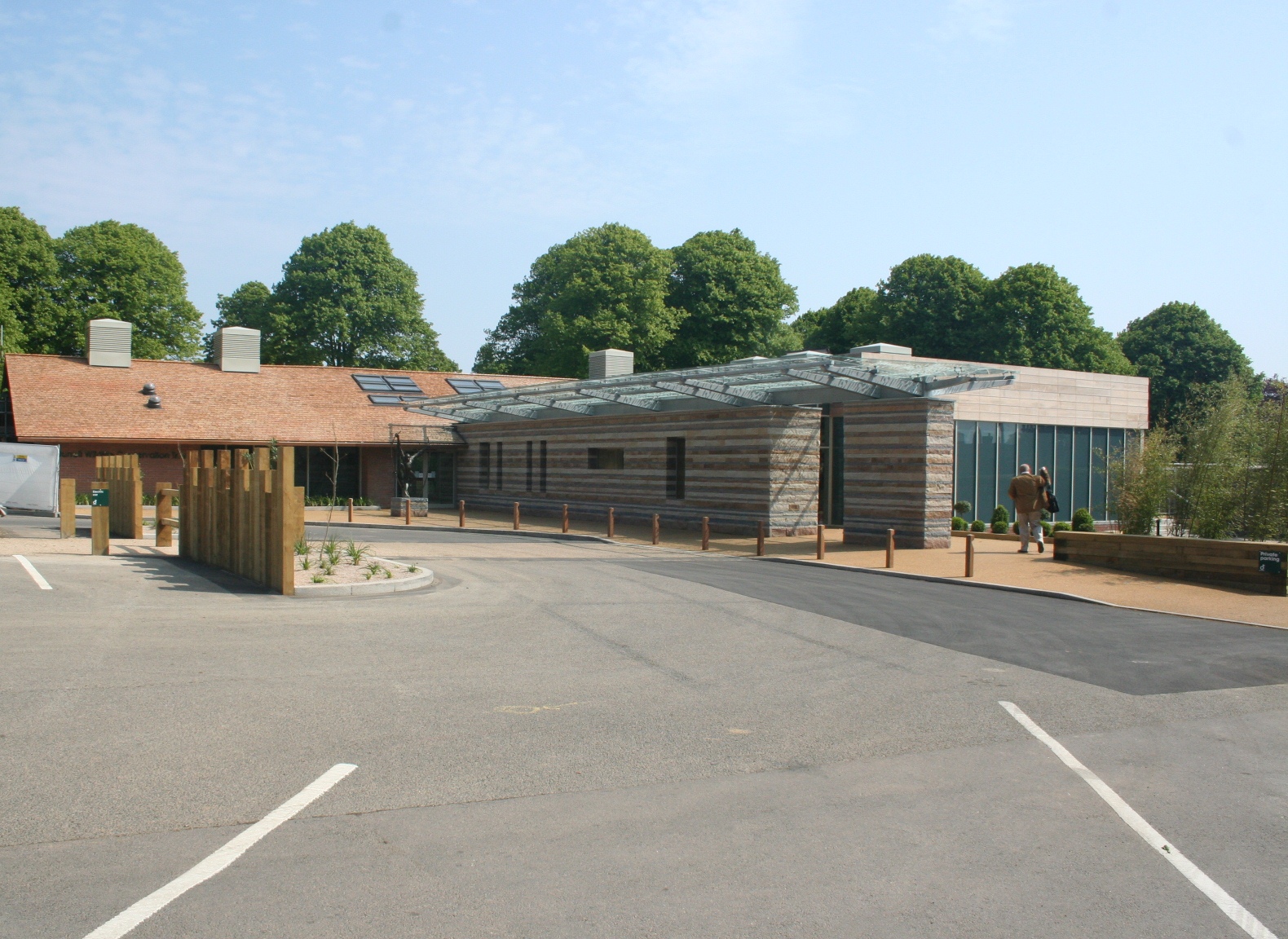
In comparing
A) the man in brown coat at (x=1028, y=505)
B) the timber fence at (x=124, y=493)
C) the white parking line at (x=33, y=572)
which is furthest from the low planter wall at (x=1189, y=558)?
the timber fence at (x=124, y=493)

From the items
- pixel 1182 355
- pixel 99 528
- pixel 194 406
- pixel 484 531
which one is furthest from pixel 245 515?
pixel 1182 355

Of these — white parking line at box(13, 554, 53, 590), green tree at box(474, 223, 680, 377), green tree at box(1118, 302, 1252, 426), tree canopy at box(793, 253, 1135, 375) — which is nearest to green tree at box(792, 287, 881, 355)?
tree canopy at box(793, 253, 1135, 375)

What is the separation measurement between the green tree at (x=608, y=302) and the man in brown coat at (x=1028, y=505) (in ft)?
114

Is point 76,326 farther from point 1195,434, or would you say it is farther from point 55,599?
point 1195,434

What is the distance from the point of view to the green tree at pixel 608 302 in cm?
5459

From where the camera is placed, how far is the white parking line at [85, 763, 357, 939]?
4023 mm

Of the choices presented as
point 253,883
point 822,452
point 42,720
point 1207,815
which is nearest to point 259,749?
point 42,720

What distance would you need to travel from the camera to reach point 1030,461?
3209 centimetres

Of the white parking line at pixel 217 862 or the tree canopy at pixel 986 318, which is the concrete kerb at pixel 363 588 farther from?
the tree canopy at pixel 986 318

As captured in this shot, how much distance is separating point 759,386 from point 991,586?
11045mm

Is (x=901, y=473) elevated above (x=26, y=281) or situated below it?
below

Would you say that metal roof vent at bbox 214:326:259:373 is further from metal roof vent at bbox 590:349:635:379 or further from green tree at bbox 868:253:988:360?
green tree at bbox 868:253:988:360

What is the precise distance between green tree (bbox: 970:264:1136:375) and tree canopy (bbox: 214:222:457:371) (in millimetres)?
32702

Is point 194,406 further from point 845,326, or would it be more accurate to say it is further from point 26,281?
point 845,326
